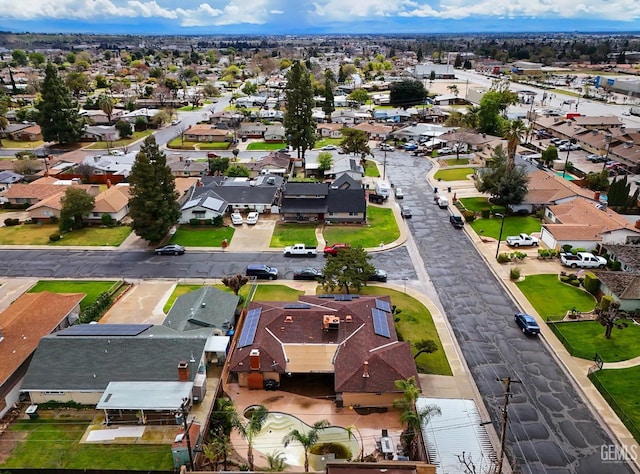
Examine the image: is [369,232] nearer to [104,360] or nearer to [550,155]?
[104,360]

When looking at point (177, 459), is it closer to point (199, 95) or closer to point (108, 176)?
point (108, 176)

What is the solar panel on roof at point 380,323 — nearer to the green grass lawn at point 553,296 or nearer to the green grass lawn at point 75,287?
the green grass lawn at point 553,296

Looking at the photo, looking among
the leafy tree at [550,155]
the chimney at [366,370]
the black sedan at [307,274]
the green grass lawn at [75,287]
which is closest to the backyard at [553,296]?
the chimney at [366,370]

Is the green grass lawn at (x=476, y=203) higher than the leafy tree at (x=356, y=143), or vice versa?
the leafy tree at (x=356, y=143)

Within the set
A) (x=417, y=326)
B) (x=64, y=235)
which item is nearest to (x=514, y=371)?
(x=417, y=326)

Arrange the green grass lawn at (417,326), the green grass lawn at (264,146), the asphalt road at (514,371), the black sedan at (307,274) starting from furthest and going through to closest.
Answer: the green grass lawn at (264,146) → the black sedan at (307,274) → the green grass lawn at (417,326) → the asphalt road at (514,371)

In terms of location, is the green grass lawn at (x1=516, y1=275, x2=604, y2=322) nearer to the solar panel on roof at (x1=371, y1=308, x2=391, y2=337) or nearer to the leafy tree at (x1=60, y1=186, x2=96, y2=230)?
the solar panel on roof at (x1=371, y1=308, x2=391, y2=337)
